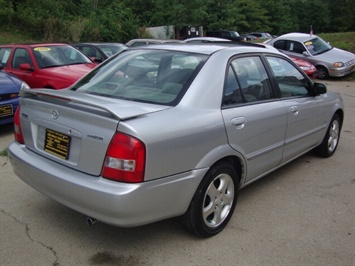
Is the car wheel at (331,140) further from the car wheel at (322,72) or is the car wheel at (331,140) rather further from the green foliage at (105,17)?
the green foliage at (105,17)

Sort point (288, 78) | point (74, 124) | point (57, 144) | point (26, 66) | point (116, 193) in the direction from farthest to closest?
point (26, 66)
point (288, 78)
point (57, 144)
point (74, 124)
point (116, 193)

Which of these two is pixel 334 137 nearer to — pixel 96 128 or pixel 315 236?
pixel 315 236

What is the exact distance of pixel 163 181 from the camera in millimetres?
2688

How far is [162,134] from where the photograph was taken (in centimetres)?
266

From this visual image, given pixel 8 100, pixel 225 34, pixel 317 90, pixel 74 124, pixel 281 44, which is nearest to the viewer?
pixel 74 124

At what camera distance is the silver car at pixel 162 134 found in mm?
2604

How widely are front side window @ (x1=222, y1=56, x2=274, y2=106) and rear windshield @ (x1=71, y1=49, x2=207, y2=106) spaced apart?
319 millimetres

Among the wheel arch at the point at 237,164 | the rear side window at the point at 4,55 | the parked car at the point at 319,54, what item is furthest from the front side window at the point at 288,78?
the parked car at the point at 319,54

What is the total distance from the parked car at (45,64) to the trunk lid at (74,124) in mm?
3977

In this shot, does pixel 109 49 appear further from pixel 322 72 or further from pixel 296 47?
pixel 322 72

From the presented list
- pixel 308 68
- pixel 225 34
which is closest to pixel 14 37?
pixel 308 68

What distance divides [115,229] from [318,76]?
12.1 m

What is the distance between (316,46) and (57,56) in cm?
963

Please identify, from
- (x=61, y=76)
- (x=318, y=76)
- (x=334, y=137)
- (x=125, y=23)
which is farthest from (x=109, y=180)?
(x=125, y=23)
